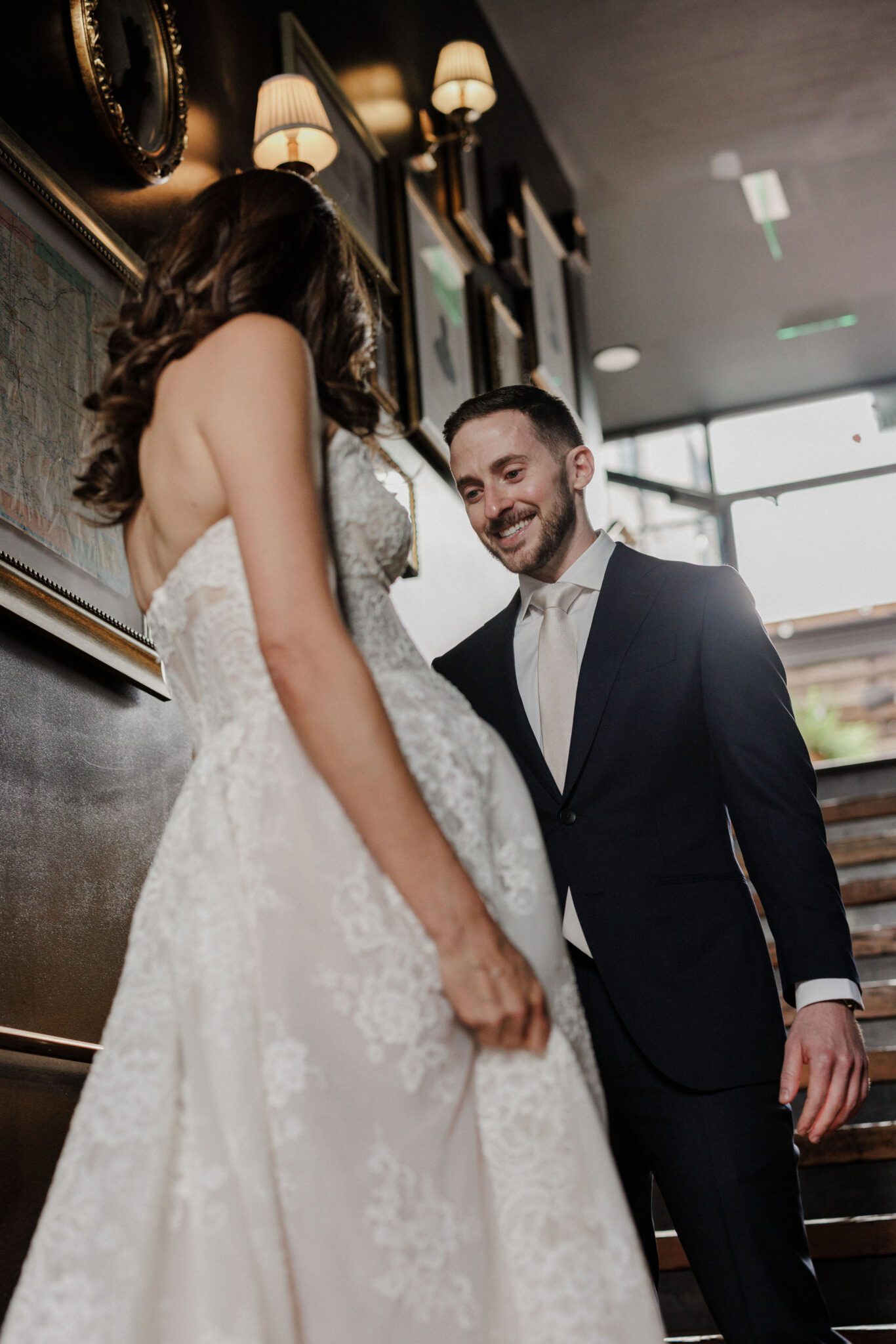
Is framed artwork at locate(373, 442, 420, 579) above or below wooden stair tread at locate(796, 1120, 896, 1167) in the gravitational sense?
above

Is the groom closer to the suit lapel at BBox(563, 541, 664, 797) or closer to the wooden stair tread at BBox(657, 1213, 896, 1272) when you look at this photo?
the suit lapel at BBox(563, 541, 664, 797)

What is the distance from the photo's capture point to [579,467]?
2.41 m

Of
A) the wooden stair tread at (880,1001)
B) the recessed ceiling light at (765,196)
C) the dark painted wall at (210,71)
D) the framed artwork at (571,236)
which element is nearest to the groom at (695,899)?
the dark painted wall at (210,71)

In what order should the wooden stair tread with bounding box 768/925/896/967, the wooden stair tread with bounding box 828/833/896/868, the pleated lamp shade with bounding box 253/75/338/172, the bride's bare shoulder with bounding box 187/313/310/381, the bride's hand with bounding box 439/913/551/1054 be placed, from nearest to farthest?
1. the bride's hand with bounding box 439/913/551/1054
2. the bride's bare shoulder with bounding box 187/313/310/381
3. the pleated lamp shade with bounding box 253/75/338/172
4. the wooden stair tread with bounding box 768/925/896/967
5. the wooden stair tread with bounding box 828/833/896/868

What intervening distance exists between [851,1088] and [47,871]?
1.25m

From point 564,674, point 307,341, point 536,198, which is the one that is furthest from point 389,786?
point 536,198

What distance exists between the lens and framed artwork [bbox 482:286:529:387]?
5059mm

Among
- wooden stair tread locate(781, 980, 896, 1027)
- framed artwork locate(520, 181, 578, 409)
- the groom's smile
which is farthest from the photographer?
framed artwork locate(520, 181, 578, 409)

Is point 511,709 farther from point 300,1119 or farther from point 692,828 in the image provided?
point 300,1119

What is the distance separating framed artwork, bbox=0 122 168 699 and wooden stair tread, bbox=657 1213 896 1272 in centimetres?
191

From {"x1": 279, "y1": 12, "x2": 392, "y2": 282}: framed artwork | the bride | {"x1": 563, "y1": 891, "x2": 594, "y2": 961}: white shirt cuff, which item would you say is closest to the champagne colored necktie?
{"x1": 563, "y1": 891, "x2": 594, "y2": 961}: white shirt cuff

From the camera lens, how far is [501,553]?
2324 millimetres

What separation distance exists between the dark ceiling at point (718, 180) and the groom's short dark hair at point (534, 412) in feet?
14.1

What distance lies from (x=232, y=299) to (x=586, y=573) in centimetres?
97
